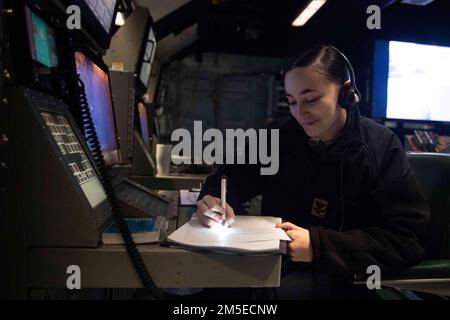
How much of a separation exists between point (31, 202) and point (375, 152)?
0.93 m

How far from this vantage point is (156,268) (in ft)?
2.05

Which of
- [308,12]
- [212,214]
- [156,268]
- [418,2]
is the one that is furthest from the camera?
[308,12]

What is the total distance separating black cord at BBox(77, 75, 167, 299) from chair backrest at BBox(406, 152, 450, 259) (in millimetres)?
901

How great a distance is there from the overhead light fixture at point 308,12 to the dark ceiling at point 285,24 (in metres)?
0.08

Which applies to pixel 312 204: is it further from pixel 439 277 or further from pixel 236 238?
pixel 236 238

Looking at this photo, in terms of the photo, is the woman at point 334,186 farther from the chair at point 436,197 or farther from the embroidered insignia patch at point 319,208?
the chair at point 436,197

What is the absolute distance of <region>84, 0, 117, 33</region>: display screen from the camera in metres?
1.09

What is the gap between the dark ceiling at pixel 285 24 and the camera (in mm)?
2855

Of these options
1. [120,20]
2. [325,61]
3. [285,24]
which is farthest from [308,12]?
[325,61]

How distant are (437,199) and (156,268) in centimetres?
95

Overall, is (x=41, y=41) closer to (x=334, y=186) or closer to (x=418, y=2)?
(x=334, y=186)

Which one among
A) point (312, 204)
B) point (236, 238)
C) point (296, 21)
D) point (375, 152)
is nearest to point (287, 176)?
point (312, 204)

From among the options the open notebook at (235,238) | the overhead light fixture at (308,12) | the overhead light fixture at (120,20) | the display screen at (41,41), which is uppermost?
the overhead light fixture at (308,12)

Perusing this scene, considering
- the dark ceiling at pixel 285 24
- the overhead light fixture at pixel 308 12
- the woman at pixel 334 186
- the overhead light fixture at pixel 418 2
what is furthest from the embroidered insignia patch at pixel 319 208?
the overhead light fixture at pixel 308 12
